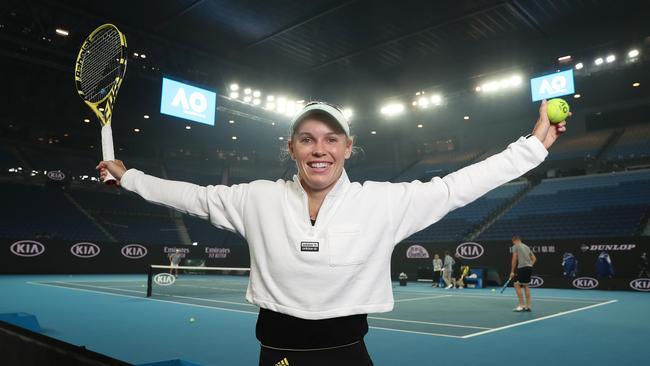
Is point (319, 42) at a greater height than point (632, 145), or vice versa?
point (319, 42)

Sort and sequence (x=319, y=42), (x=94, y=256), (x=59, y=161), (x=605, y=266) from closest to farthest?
(x=605, y=266), (x=319, y=42), (x=94, y=256), (x=59, y=161)

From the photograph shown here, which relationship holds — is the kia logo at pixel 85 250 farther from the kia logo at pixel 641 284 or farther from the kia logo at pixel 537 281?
the kia logo at pixel 641 284

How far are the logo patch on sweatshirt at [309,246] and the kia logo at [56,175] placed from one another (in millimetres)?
34604

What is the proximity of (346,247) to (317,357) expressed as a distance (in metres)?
0.41

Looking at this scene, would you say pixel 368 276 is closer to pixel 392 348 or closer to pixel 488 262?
pixel 392 348

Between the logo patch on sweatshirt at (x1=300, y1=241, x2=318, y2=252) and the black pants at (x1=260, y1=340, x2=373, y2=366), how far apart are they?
0.37 m

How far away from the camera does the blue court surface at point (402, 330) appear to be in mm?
5645

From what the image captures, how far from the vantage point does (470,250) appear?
66.4ft

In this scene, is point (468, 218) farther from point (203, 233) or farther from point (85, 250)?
point (85, 250)

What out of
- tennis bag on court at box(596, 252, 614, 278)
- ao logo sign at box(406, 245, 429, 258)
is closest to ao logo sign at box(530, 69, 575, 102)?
tennis bag on court at box(596, 252, 614, 278)

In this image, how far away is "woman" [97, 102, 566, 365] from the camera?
1.60m

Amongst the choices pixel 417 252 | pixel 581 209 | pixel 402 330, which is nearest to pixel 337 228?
pixel 402 330

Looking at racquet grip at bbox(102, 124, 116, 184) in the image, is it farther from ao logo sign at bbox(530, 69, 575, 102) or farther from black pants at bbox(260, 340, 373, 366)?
ao logo sign at bbox(530, 69, 575, 102)

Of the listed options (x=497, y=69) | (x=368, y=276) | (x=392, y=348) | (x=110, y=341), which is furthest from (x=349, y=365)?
(x=497, y=69)
